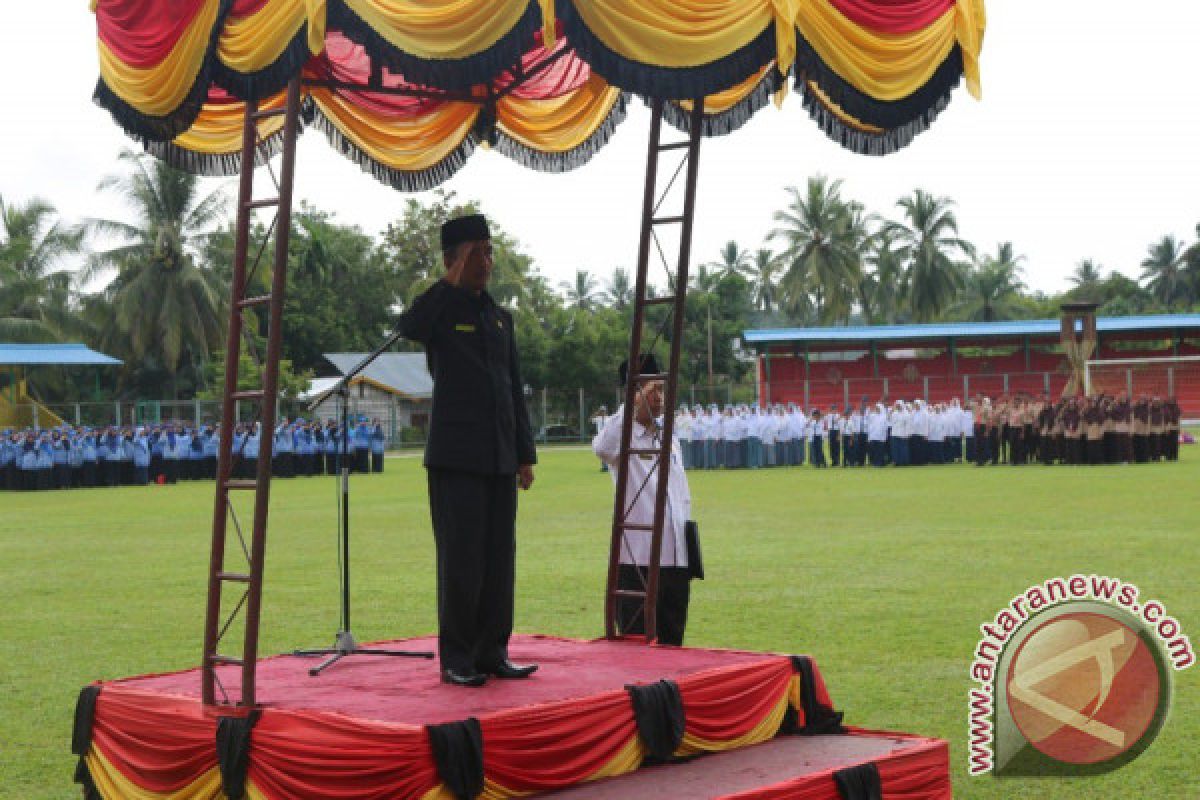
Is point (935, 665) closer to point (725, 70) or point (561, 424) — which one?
point (725, 70)

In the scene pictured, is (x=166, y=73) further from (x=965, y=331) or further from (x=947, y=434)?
(x=965, y=331)

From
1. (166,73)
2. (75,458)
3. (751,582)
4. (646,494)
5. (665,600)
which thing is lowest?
(751,582)

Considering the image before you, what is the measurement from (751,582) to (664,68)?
767cm

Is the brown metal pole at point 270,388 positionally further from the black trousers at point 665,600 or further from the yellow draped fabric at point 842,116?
the black trousers at point 665,600

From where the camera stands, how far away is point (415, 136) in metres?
8.41

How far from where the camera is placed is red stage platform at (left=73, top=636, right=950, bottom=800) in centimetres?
539

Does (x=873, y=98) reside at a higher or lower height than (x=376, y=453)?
higher

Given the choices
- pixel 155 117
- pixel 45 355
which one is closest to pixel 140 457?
pixel 45 355

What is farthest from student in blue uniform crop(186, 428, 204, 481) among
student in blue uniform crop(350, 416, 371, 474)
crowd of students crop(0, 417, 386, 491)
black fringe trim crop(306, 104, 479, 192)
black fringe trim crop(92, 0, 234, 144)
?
black fringe trim crop(92, 0, 234, 144)

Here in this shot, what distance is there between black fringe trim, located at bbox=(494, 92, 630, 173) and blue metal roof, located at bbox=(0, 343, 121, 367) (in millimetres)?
38841

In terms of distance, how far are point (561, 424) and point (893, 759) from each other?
173ft

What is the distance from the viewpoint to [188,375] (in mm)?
59281

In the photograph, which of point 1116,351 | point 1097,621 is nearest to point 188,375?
point 1116,351

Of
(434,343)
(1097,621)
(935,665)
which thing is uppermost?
(434,343)
